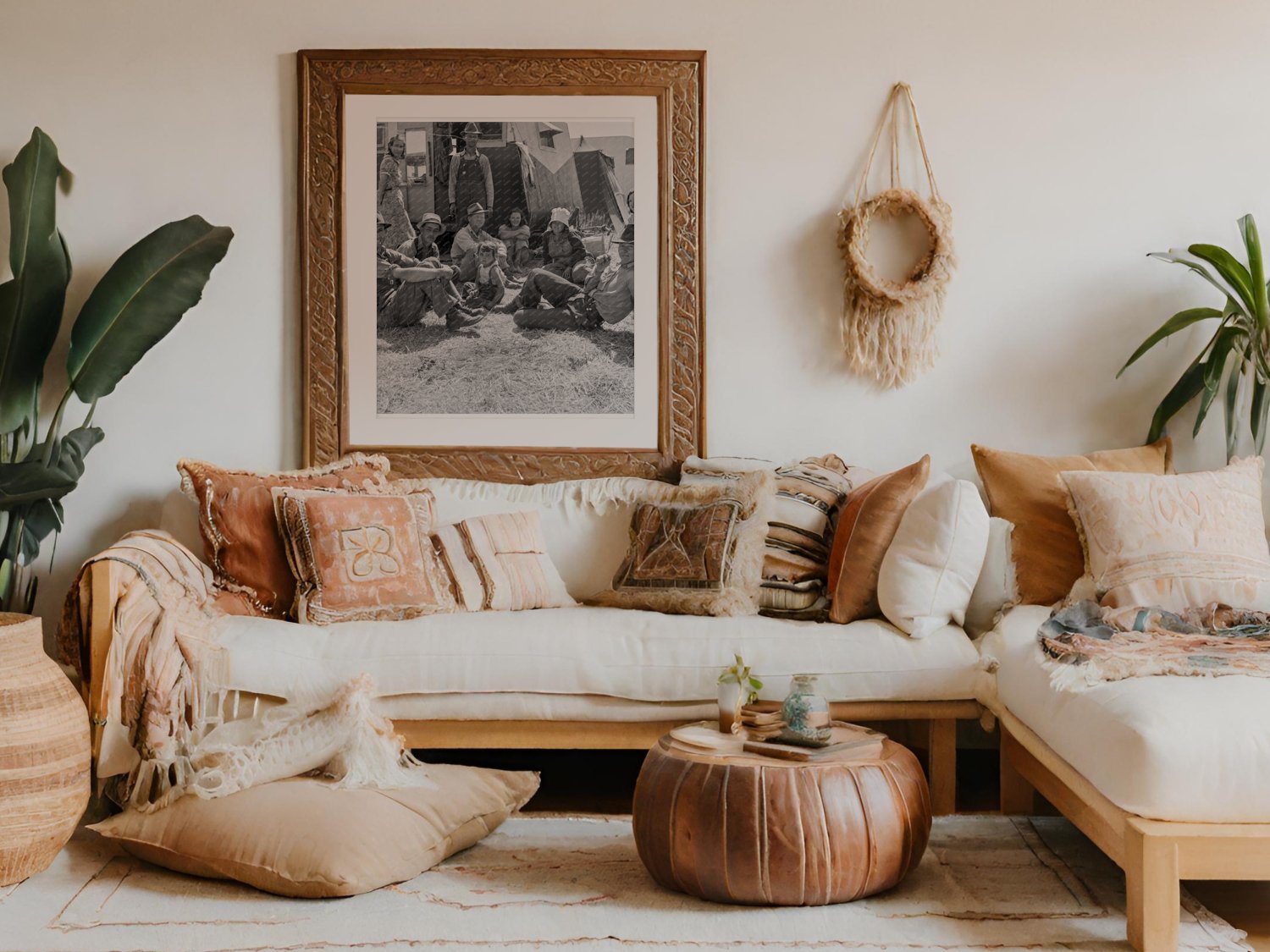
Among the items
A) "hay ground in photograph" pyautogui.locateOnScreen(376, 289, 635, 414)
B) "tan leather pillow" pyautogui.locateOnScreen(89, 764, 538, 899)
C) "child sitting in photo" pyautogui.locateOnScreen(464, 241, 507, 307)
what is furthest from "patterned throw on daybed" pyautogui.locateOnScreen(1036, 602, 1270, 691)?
"child sitting in photo" pyautogui.locateOnScreen(464, 241, 507, 307)

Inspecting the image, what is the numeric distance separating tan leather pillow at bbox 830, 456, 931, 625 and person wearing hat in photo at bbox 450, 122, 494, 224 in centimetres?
157

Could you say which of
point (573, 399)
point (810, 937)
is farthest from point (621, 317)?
point (810, 937)

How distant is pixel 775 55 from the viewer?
3.71 metres

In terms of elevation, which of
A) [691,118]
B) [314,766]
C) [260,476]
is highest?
[691,118]

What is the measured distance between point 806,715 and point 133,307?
2.39 m

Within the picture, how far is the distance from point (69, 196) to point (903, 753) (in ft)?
10.3

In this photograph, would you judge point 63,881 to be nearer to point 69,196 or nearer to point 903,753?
point 903,753

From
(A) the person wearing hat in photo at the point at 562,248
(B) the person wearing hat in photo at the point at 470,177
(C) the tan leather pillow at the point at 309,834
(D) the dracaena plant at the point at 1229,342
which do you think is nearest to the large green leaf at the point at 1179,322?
(D) the dracaena plant at the point at 1229,342

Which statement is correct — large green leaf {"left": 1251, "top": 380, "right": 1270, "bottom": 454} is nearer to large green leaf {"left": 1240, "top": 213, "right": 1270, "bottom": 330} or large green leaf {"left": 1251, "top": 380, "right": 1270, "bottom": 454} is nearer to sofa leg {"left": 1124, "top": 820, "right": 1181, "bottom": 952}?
large green leaf {"left": 1240, "top": 213, "right": 1270, "bottom": 330}

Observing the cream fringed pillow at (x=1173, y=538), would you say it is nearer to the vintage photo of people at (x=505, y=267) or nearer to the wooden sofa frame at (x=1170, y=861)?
the wooden sofa frame at (x=1170, y=861)

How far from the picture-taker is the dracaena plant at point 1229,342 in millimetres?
3371

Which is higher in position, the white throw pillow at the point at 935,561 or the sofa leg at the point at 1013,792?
the white throw pillow at the point at 935,561

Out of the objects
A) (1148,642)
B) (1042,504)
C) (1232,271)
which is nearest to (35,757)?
(1148,642)

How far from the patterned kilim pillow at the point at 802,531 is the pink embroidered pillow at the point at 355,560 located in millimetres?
875
